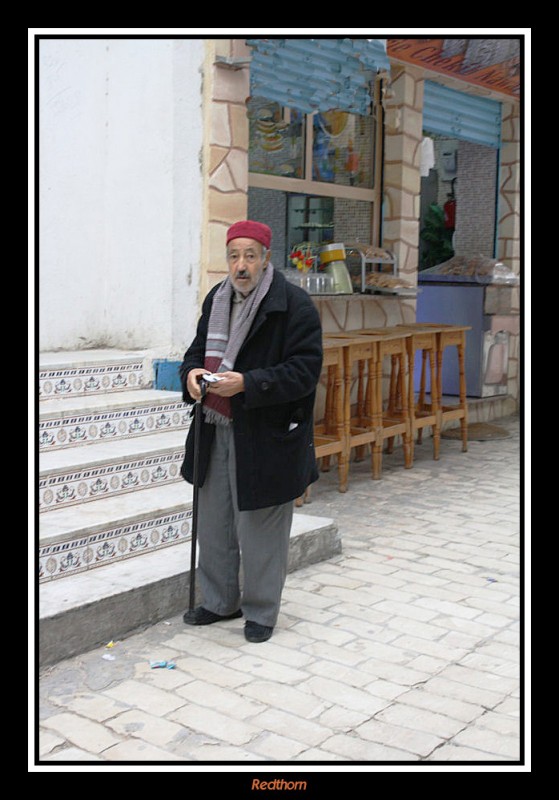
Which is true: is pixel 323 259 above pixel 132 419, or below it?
above

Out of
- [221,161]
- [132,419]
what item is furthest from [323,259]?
[132,419]

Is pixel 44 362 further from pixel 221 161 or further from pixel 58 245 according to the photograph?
pixel 221 161

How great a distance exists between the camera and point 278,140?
7.44 m

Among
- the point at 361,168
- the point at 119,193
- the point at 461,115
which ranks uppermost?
the point at 461,115

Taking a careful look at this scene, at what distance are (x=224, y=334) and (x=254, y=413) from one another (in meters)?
0.36

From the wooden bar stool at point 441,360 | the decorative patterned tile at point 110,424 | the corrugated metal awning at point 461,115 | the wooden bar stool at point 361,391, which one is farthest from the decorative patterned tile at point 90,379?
the corrugated metal awning at point 461,115

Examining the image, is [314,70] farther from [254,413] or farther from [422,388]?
[254,413]

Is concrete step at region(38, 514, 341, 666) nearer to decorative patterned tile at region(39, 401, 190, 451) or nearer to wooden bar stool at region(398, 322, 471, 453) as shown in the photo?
decorative patterned tile at region(39, 401, 190, 451)

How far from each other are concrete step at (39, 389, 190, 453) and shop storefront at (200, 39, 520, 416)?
0.95m

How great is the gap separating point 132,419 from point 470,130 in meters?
5.95

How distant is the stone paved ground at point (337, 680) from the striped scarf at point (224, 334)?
0.98 metres

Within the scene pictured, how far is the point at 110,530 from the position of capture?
4438mm

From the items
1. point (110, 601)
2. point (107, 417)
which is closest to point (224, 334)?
point (110, 601)
